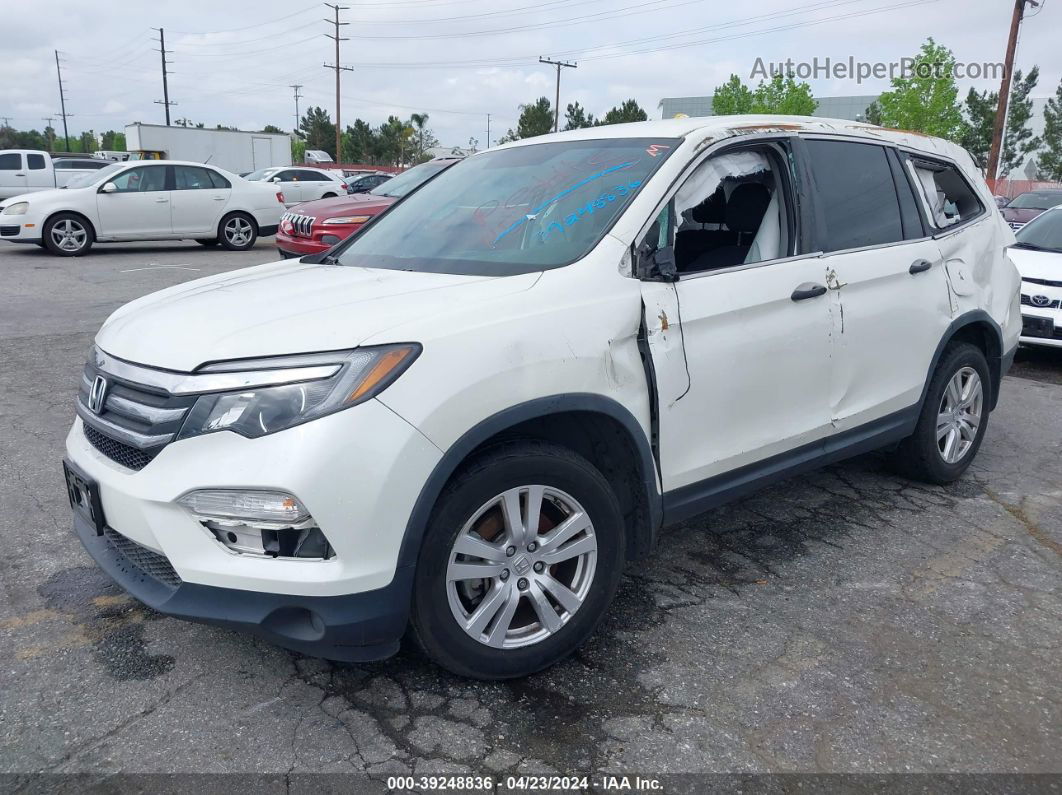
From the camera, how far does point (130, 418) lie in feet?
8.80

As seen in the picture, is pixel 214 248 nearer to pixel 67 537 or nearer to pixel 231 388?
pixel 67 537

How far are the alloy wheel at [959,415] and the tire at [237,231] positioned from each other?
14064mm

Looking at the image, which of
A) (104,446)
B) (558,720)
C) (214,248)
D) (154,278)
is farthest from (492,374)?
(214,248)

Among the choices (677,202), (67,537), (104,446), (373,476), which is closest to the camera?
(373,476)

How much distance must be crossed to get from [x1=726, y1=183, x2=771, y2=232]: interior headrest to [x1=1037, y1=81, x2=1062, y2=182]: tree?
65560 mm

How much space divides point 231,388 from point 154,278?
11.0 meters

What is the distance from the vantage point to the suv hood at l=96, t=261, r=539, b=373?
257 cm

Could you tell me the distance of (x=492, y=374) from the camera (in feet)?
8.63

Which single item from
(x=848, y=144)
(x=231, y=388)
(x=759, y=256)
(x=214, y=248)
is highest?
(x=848, y=144)

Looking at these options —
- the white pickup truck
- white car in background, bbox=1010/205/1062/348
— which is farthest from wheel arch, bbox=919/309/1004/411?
the white pickup truck

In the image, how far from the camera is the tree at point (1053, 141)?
59.1m

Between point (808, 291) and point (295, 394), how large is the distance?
7.00ft

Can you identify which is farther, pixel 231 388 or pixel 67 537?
pixel 67 537

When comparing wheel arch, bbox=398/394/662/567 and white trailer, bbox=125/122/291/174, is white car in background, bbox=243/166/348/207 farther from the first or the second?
wheel arch, bbox=398/394/662/567
